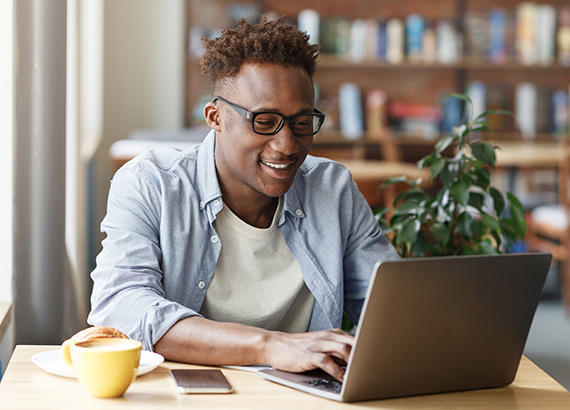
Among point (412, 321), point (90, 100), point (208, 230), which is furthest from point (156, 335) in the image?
point (90, 100)

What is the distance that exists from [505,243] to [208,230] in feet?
3.36

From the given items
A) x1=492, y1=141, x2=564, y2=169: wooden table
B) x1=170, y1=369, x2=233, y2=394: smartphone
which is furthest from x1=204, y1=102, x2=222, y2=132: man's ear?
x1=492, y1=141, x2=564, y2=169: wooden table

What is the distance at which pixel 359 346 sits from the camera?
105cm

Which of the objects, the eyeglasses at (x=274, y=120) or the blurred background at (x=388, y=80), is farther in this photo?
the blurred background at (x=388, y=80)

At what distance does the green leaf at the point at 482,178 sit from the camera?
2107 mm

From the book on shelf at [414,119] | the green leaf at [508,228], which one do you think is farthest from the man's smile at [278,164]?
the book on shelf at [414,119]

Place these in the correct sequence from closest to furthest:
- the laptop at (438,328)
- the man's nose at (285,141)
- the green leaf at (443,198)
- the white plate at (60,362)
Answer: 1. the laptop at (438,328)
2. the white plate at (60,362)
3. the man's nose at (285,141)
4. the green leaf at (443,198)

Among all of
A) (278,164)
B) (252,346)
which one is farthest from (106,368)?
(278,164)

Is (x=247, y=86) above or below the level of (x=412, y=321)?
above

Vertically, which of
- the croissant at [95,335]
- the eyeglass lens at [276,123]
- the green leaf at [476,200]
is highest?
the eyeglass lens at [276,123]

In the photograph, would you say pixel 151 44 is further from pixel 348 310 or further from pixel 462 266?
pixel 462 266

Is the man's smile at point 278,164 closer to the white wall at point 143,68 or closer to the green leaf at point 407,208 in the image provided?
the green leaf at point 407,208

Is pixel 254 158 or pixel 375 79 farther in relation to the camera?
pixel 375 79

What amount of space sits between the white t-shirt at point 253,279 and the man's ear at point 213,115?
16 cm
